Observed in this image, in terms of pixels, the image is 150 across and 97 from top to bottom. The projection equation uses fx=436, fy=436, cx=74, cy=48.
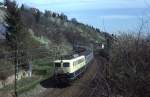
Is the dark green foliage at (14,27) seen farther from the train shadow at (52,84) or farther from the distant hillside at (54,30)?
the distant hillside at (54,30)

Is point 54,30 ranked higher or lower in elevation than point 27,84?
higher

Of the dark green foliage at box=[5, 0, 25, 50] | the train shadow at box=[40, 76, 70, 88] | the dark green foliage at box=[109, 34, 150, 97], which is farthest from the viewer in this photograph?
the dark green foliage at box=[5, 0, 25, 50]

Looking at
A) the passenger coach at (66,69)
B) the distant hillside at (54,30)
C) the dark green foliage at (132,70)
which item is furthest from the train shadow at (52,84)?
the dark green foliage at (132,70)

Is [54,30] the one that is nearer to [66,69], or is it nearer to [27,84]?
[66,69]

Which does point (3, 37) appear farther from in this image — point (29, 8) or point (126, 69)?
point (126, 69)

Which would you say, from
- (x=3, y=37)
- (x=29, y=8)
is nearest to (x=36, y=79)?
(x=3, y=37)

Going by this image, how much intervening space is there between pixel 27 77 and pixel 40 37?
28.7m

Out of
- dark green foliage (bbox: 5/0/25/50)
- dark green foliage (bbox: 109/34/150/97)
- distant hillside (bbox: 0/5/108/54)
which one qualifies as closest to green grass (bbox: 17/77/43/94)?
dark green foliage (bbox: 5/0/25/50)

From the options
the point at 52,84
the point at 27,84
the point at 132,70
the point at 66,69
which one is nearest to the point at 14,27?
the point at 52,84

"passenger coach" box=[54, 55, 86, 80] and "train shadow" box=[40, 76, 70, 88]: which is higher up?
"passenger coach" box=[54, 55, 86, 80]

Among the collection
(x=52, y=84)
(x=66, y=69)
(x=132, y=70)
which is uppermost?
(x=132, y=70)

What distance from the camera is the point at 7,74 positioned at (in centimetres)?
3581

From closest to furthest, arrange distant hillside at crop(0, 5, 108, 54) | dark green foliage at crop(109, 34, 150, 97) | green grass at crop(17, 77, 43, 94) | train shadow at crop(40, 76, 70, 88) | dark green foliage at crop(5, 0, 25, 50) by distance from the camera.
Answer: dark green foliage at crop(109, 34, 150, 97), green grass at crop(17, 77, 43, 94), train shadow at crop(40, 76, 70, 88), dark green foliage at crop(5, 0, 25, 50), distant hillside at crop(0, 5, 108, 54)

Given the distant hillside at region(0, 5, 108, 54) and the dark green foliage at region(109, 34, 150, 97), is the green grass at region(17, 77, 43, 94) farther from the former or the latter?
the dark green foliage at region(109, 34, 150, 97)
